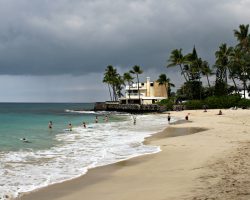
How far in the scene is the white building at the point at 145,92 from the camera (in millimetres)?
100594

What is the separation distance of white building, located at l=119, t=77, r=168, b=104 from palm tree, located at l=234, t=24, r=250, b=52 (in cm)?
3054

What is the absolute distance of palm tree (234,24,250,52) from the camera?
2879 inches

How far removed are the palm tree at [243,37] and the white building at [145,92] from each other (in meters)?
30.5

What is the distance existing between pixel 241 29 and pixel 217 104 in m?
16.4

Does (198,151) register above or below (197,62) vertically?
below

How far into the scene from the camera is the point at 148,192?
34.9ft

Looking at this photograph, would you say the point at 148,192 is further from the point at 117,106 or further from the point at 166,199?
the point at 117,106

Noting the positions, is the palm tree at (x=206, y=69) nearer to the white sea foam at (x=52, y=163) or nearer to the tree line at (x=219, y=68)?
the tree line at (x=219, y=68)

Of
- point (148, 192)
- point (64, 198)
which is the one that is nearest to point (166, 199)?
point (148, 192)

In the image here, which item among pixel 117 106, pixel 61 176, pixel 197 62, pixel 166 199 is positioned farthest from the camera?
pixel 117 106

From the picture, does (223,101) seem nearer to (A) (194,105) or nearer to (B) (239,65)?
(A) (194,105)

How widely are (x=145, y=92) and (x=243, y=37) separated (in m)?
36.5

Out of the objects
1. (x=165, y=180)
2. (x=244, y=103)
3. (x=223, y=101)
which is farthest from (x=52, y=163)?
(x=223, y=101)

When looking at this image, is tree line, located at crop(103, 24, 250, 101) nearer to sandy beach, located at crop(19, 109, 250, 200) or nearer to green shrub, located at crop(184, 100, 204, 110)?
green shrub, located at crop(184, 100, 204, 110)
